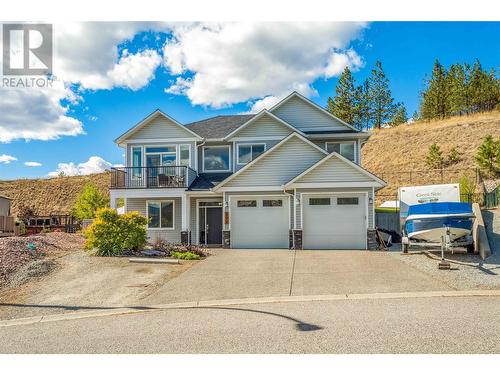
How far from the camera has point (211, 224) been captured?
75.3 ft

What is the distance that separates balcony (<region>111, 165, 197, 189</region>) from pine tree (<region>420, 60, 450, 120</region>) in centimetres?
Answer: 4808

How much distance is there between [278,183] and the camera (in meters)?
20.7

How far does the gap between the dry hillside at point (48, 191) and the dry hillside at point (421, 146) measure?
35009 mm

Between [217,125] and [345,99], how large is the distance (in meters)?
33.2

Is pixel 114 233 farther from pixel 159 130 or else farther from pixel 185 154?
pixel 159 130

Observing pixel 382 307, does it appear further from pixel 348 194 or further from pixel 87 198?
pixel 87 198

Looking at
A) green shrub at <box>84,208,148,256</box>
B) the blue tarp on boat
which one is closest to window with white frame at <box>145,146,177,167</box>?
green shrub at <box>84,208,148,256</box>

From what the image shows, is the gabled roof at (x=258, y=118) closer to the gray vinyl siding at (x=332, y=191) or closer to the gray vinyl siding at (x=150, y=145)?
the gray vinyl siding at (x=150, y=145)

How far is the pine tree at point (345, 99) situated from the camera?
2157 inches

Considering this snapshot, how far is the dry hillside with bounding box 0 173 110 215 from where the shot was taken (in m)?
55.1

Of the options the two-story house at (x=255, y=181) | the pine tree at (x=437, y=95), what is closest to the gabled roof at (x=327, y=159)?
the two-story house at (x=255, y=181)

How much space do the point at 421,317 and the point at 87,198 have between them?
1271 inches

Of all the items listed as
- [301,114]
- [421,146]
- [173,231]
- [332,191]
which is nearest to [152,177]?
[173,231]

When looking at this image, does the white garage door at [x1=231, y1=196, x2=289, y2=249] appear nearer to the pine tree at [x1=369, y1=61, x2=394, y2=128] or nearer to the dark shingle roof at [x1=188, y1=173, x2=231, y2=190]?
the dark shingle roof at [x1=188, y1=173, x2=231, y2=190]
